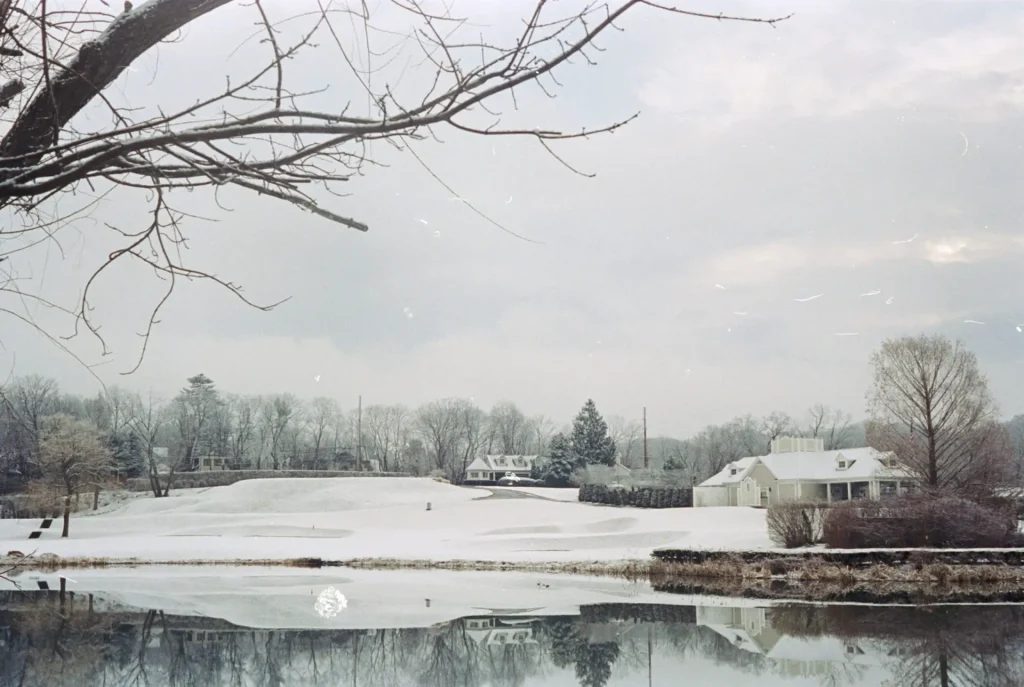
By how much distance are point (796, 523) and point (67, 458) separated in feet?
69.4

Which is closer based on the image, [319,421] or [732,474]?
[732,474]

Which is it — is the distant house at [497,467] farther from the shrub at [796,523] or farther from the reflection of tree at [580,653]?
the reflection of tree at [580,653]

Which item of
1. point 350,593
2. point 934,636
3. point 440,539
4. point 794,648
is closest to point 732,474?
point 440,539

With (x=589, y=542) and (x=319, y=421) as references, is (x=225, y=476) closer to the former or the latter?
(x=319, y=421)

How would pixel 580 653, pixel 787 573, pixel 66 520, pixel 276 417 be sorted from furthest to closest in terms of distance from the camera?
pixel 276 417 < pixel 66 520 < pixel 787 573 < pixel 580 653

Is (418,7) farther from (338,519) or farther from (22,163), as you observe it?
(338,519)

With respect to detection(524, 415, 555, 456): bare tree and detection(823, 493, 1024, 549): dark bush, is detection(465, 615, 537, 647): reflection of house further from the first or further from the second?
detection(524, 415, 555, 456): bare tree

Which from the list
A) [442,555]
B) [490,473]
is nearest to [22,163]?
[442,555]

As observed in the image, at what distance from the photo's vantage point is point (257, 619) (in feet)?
32.8

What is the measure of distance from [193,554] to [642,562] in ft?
36.0

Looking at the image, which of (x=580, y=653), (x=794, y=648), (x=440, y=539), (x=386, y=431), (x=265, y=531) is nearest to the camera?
(x=580, y=653)

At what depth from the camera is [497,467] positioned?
181ft

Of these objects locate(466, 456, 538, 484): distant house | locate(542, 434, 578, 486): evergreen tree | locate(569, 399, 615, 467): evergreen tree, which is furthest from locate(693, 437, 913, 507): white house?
locate(466, 456, 538, 484): distant house

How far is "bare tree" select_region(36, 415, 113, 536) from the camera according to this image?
26.4 m
